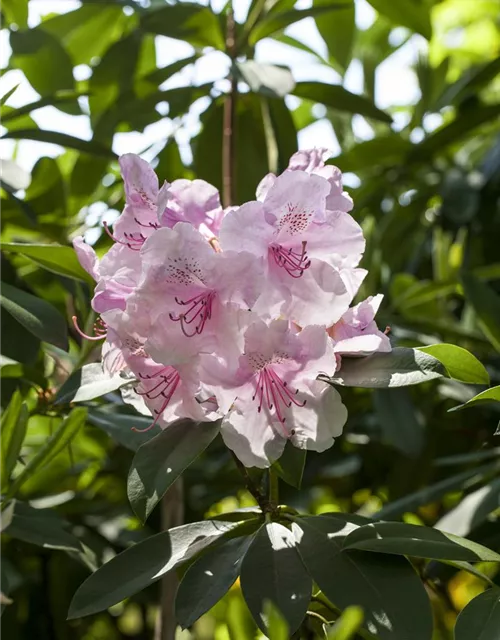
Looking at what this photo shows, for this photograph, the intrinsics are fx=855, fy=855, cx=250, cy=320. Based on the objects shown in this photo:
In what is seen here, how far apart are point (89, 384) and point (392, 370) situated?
1.02 ft

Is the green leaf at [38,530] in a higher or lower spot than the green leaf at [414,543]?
lower

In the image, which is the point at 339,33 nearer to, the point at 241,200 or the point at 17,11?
the point at 241,200

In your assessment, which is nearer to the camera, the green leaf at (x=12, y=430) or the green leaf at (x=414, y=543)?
the green leaf at (x=414, y=543)

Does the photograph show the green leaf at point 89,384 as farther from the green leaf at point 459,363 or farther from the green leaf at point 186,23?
the green leaf at point 186,23

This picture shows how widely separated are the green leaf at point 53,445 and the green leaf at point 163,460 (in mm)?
119

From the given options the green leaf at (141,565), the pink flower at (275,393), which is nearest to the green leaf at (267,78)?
the pink flower at (275,393)

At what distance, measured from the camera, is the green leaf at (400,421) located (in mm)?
1257

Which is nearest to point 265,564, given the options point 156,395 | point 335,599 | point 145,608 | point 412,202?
point 335,599

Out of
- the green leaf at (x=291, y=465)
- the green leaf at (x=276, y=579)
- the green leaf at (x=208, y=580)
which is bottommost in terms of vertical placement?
the green leaf at (x=208, y=580)

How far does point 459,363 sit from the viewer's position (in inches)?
30.3

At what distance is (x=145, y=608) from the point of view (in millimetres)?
1524

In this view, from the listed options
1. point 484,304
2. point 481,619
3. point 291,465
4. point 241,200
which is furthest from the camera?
point 241,200

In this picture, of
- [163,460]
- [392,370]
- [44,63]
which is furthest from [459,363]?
[44,63]

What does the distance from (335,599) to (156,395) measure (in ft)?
0.79
